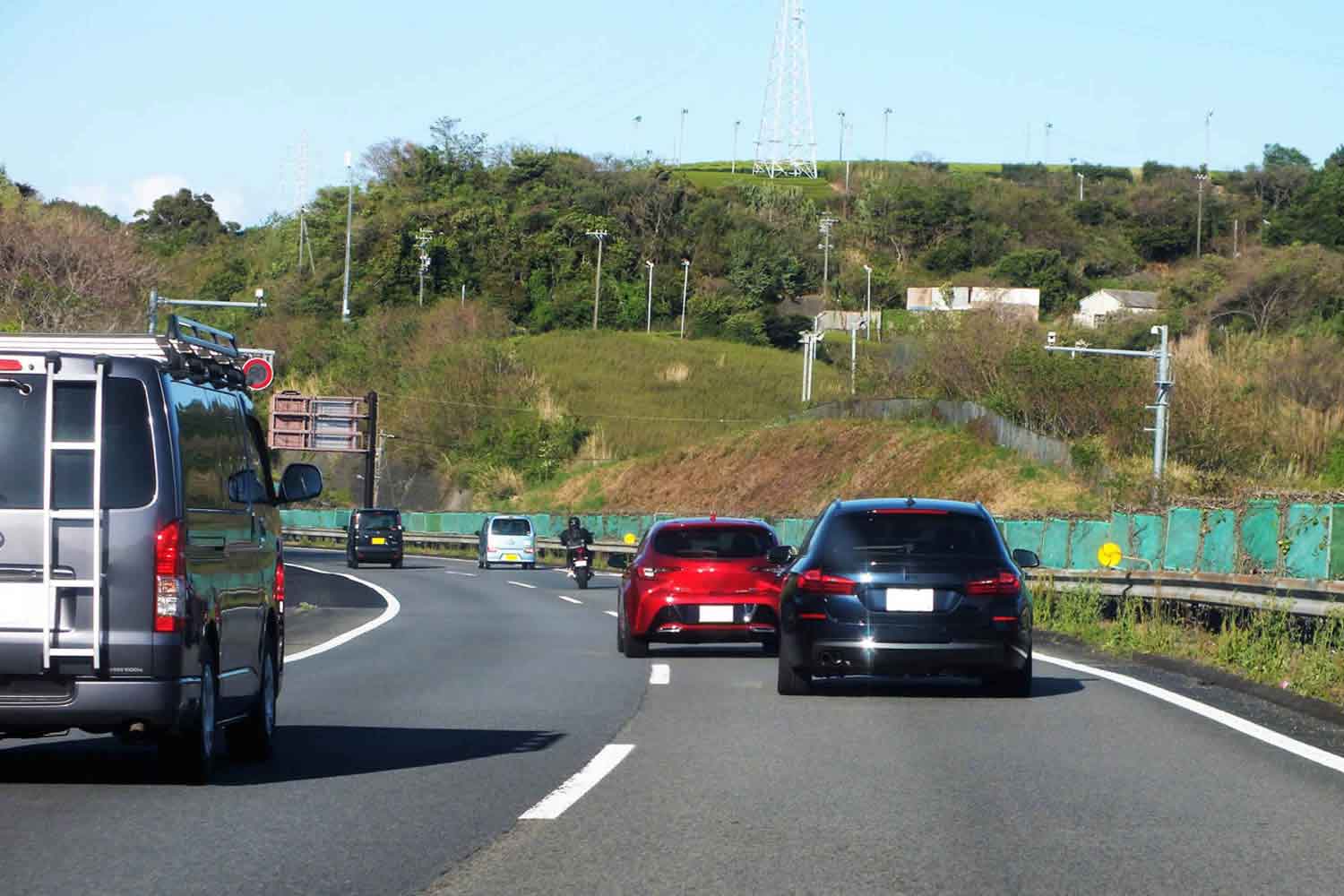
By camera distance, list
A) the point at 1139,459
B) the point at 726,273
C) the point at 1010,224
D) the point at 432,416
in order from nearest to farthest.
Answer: the point at 1139,459 → the point at 432,416 → the point at 726,273 → the point at 1010,224

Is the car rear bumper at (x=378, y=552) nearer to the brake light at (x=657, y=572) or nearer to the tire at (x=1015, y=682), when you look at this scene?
the brake light at (x=657, y=572)

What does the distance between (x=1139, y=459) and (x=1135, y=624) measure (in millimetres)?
39793

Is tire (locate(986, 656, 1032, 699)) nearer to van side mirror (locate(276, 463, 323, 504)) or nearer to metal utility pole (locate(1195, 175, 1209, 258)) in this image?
van side mirror (locate(276, 463, 323, 504))

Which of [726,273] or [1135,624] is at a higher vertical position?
[726,273]


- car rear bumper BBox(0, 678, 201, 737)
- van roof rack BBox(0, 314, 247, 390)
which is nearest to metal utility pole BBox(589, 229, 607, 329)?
van roof rack BBox(0, 314, 247, 390)

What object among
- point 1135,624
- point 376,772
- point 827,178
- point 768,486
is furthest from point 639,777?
point 827,178

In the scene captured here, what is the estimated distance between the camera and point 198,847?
767 centimetres

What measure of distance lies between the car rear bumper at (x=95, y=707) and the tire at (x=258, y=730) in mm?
1785

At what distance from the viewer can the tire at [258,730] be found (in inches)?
421

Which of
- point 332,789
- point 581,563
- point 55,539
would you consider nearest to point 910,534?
point 332,789

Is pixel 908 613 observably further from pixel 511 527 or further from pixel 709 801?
pixel 511 527

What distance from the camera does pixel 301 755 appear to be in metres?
11.1

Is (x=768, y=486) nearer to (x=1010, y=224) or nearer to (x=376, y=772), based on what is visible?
(x=376, y=772)

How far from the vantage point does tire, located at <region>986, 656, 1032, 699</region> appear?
49.2ft
